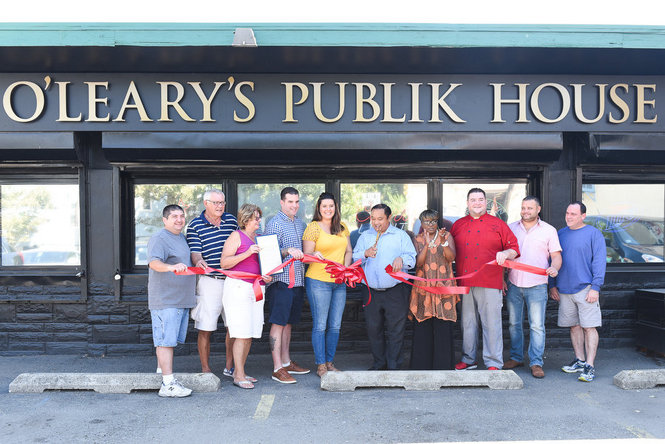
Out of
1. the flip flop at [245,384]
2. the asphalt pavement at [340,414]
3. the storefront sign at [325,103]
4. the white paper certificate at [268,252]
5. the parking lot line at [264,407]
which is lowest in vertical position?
the parking lot line at [264,407]

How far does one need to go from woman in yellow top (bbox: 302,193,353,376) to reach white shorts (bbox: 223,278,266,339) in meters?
0.72

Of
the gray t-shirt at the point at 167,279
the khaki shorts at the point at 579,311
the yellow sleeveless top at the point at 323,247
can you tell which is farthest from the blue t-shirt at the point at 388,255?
the gray t-shirt at the point at 167,279

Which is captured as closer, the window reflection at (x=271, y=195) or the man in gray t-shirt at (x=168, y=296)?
the man in gray t-shirt at (x=168, y=296)

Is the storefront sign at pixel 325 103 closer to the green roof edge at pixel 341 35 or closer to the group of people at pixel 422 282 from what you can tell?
the green roof edge at pixel 341 35

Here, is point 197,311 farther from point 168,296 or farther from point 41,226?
point 41,226

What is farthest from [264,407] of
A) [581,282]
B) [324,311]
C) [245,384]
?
[581,282]

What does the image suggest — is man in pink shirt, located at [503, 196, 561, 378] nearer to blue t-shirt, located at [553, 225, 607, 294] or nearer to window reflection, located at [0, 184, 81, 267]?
blue t-shirt, located at [553, 225, 607, 294]

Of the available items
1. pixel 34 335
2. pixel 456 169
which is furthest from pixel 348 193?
pixel 34 335

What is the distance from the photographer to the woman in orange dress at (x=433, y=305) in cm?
580

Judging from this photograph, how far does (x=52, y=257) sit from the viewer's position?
707 centimetres

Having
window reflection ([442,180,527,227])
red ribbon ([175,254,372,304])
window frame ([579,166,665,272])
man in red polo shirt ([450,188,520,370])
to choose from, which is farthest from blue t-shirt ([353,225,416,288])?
window frame ([579,166,665,272])

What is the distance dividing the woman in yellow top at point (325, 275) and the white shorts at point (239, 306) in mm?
723

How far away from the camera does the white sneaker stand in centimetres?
512

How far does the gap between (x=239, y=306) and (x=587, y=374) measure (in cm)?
370
